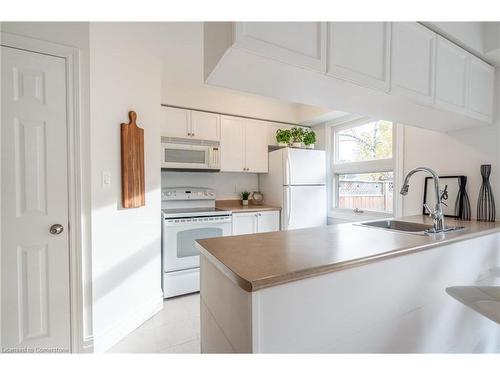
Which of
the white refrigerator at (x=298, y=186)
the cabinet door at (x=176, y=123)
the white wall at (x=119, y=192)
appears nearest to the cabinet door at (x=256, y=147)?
the white refrigerator at (x=298, y=186)

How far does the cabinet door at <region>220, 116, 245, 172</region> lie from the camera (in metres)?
3.29

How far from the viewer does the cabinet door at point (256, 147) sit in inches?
137

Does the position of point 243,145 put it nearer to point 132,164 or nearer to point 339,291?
point 132,164

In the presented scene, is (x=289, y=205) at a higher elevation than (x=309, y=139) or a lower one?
lower

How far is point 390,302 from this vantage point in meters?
1.07

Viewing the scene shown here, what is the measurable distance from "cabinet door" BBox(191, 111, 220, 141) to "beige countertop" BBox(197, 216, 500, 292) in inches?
83.3

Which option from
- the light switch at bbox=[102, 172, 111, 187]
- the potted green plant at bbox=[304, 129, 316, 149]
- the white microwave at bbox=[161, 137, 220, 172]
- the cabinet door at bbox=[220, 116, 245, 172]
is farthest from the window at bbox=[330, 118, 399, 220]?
the light switch at bbox=[102, 172, 111, 187]

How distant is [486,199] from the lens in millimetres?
1926

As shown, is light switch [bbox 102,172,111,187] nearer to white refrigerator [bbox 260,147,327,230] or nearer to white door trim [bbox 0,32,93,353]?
white door trim [bbox 0,32,93,353]

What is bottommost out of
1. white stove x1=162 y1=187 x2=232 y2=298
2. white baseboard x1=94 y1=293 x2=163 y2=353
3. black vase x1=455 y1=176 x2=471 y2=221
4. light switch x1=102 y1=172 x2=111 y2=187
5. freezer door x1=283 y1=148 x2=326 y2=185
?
white baseboard x1=94 y1=293 x2=163 y2=353

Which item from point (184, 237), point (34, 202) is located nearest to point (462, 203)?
point (184, 237)

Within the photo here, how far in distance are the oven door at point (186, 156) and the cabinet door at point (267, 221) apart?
914mm

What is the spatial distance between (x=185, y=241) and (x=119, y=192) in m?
0.97
